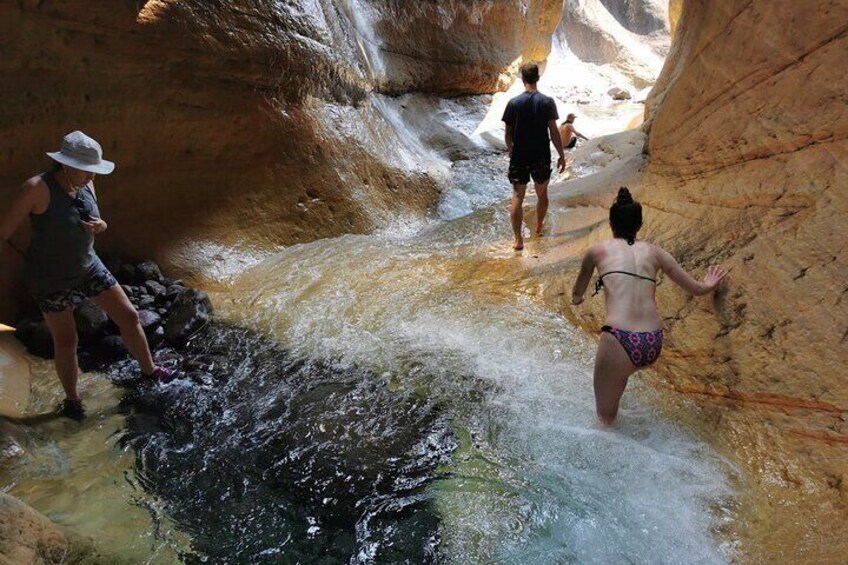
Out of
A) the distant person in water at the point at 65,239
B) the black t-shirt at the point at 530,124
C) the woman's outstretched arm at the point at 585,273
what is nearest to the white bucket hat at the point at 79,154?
the distant person in water at the point at 65,239

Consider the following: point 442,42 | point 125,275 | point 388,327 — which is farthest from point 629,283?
point 442,42

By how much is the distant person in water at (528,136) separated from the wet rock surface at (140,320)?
3355 millimetres

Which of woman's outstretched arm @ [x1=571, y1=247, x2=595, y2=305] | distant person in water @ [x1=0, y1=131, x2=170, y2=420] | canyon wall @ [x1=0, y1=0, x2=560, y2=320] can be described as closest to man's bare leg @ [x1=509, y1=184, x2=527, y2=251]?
canyon wall @ [x1=0, y1=0, x2=560, y2=320]

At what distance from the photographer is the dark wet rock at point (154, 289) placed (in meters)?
5.19

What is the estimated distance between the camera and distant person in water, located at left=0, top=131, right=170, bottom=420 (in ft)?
10.7

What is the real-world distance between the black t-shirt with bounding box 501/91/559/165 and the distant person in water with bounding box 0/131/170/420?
3.98m

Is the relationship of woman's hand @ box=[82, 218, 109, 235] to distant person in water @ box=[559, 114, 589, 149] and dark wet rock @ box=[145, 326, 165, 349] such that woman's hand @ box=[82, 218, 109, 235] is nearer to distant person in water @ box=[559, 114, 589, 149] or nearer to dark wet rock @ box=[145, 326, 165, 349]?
dark wet rock @ box=[145, 326, 165, 349]

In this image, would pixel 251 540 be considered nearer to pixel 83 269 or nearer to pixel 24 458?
pixel 24 458

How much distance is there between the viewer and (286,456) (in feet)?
10.7

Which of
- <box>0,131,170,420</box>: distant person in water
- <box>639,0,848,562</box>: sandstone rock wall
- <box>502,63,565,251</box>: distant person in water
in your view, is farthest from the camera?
<box>502,63,565,251</box>: distant person in water

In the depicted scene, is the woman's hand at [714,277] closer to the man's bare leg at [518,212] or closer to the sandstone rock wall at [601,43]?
the man's bare leg at [518,212]

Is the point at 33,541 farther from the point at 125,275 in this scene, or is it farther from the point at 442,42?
the point at 442,42

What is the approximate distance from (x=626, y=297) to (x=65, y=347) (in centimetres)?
347

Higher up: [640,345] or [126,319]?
[640,345]
